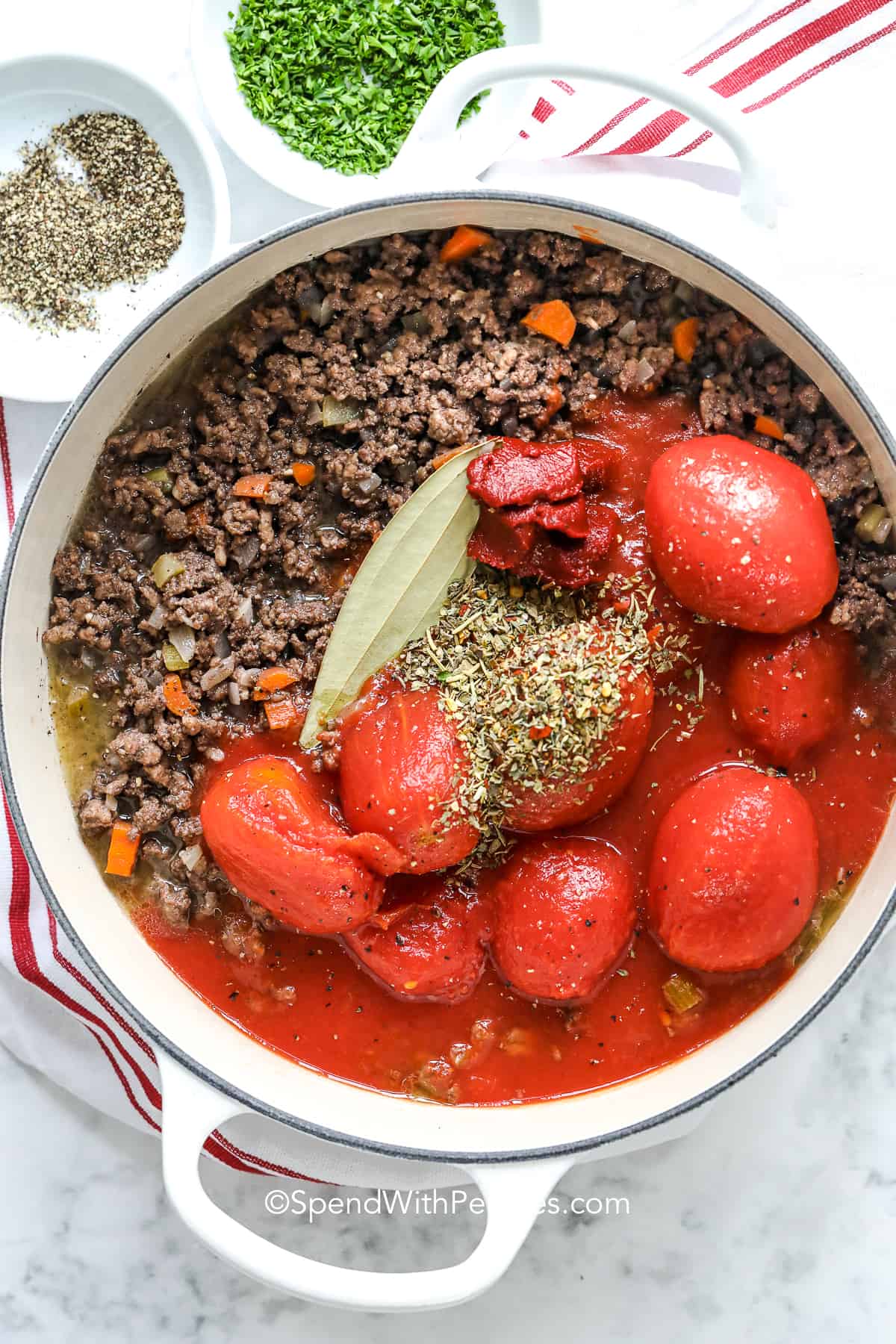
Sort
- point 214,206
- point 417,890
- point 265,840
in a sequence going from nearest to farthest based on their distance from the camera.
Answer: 1. point 265,840
2. point 417,890
3. point 214,206

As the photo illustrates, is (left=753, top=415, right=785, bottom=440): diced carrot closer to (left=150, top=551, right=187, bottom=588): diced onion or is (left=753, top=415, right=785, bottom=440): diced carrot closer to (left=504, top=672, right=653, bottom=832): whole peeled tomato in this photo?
(left=504, top=672, right=653, bottom=832): whole peeled tomato

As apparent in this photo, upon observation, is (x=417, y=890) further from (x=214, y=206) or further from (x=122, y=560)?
(x=214, y=206)

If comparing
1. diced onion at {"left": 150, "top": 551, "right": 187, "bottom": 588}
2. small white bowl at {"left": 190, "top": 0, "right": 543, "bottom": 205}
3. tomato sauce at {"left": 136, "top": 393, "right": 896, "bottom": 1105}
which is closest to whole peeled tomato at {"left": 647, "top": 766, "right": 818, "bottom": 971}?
tomato sauce at {"left": 136, "top": 393, "right": 896, "bottom": 1105}

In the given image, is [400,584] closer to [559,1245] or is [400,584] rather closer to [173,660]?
[173,660]

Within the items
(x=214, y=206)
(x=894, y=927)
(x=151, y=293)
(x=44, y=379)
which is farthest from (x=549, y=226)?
(x=894, y=927)

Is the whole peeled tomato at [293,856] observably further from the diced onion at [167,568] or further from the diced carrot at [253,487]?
the diced carrot at [253,487]

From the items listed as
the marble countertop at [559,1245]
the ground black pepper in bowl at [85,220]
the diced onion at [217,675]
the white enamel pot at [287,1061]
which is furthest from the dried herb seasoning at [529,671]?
the ground black pepper in bowl at [85,220]
